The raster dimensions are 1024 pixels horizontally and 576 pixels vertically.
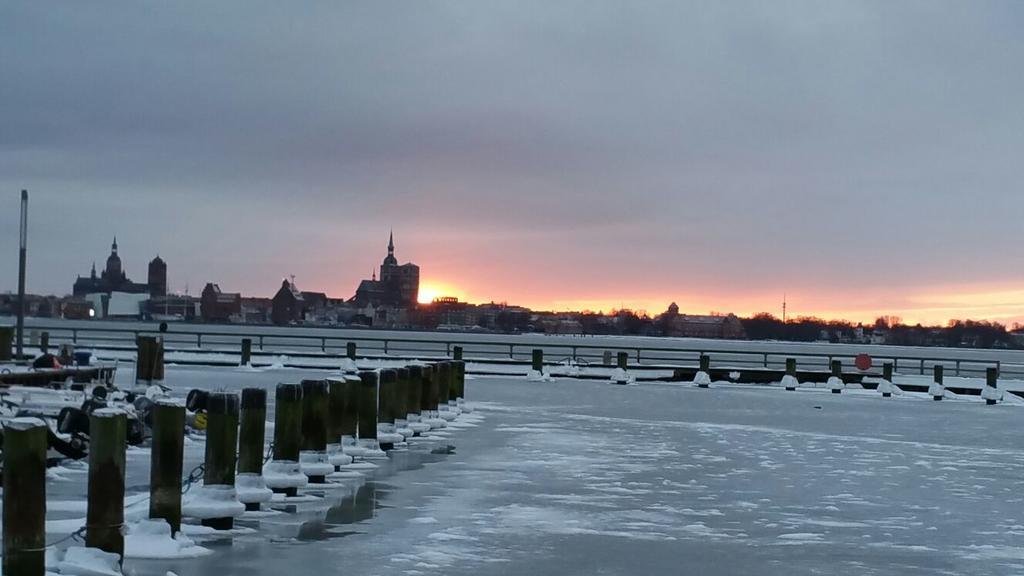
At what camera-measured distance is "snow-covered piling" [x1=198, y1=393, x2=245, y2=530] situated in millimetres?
12492

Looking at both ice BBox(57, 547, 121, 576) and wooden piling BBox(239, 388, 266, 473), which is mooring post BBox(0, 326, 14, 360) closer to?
wooden piling BBox(239, 388, 266, 473)

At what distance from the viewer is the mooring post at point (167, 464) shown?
37.3 feet

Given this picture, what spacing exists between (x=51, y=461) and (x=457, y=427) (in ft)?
35.2

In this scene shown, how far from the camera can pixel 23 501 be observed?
920cm

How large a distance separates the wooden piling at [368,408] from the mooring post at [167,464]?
799 centimetres

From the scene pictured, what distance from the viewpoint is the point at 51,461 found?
1659 centimetres

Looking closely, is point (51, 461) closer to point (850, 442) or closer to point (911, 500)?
point (911, 500)

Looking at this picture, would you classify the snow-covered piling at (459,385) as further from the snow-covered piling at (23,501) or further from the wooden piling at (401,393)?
the snow-covered piling at (23,501)

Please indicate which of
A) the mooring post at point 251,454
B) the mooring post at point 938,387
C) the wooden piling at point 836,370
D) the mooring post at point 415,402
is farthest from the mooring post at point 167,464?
the wooden piling at point 836,370

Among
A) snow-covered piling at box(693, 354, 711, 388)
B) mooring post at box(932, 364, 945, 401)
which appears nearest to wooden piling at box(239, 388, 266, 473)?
mooring post at box(932, 364, 945, 401)

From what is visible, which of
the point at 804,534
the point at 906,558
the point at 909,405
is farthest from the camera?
the point at 909,405

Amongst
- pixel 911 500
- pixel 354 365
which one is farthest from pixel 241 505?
pixel 354 365

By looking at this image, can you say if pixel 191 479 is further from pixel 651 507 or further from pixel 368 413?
pixel 368 413

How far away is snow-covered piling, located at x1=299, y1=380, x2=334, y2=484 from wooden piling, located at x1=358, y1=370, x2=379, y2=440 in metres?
2.97
